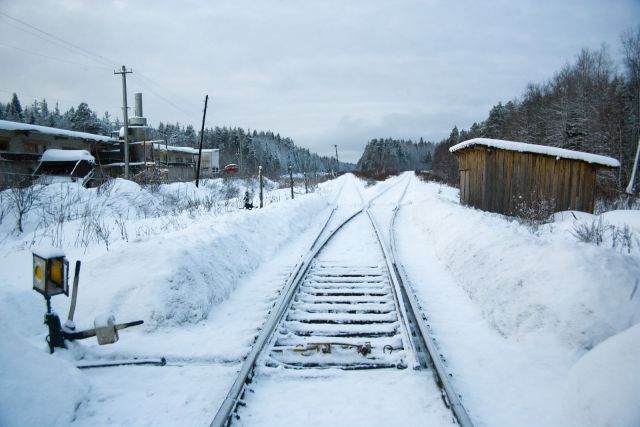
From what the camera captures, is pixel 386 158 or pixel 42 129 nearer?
pixel 42 129

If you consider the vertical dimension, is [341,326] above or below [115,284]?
below

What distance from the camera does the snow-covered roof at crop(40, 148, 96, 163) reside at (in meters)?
30.0

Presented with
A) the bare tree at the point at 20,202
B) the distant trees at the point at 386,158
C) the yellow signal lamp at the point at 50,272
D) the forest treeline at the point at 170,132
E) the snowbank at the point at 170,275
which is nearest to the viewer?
the yellow signal lamp at the point at 50,272

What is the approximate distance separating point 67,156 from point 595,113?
4533cm

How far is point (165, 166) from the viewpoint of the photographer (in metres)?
39.7

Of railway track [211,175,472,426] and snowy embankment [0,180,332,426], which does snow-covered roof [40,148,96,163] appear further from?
railway track [211,175,472,426]

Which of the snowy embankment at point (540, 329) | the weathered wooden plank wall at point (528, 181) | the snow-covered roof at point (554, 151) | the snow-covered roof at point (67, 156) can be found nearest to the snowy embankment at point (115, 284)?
the snowy embankment at point (540, 329)

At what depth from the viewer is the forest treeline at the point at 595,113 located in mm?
25016

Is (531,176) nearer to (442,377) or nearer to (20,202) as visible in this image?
(442,377)

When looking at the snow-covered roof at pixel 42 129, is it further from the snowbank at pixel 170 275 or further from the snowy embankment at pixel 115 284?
the snowbank at pixel 170 275

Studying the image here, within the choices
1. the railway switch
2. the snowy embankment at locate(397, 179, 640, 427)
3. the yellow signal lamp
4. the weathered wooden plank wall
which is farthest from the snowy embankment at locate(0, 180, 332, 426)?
the weathered wooden plank wall

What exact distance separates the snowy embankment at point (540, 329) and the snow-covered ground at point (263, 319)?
0.05 feet

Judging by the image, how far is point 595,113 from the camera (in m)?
29.1

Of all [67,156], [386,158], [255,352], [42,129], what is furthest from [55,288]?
[386,158]
